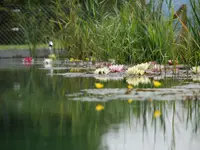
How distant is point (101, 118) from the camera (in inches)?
146

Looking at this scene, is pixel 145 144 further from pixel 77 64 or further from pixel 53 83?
pixel 77 64

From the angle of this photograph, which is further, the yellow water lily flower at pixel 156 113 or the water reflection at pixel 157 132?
the yellow water lily flower at pixel 156 113

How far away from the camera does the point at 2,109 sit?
4.26 metres

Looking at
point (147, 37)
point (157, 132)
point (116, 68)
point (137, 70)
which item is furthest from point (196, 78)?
point (157, 132)

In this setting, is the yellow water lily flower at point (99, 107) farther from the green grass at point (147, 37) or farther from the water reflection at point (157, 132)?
the green grass at point (147, 37)

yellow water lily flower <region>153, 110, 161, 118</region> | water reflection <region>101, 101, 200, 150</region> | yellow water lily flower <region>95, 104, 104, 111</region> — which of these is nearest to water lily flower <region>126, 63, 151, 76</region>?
yellow water lily flower <region>95, 104, 104, 111</region>

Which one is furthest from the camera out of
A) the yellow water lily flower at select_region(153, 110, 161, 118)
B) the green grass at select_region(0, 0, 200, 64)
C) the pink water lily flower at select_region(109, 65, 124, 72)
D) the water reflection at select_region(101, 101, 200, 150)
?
the green grass at select_region(0, 0, 200, 64)

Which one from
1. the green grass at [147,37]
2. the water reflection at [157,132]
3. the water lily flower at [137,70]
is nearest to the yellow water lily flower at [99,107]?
the water reflection at [157,132]

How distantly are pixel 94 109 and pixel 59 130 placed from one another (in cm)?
82

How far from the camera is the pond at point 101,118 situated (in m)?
2.92

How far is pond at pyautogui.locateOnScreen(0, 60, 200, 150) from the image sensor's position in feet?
9.59

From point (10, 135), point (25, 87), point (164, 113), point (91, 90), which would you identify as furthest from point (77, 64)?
point (10, 135)

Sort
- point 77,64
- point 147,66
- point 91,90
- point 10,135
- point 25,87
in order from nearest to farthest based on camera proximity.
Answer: point 10,135, point 91,90, point 25,87, point 147,66, point 77,64

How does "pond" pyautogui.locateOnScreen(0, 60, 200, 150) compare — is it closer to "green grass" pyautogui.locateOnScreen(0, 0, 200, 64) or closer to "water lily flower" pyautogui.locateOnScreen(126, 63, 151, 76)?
"water lily flower" pyautogui.locateOnScreen(126, 63, 151, 76)
